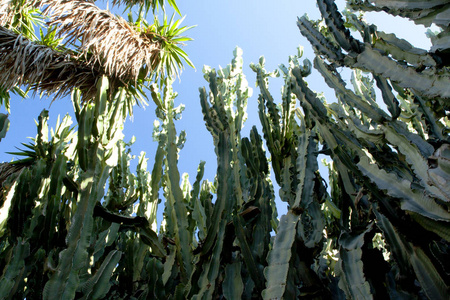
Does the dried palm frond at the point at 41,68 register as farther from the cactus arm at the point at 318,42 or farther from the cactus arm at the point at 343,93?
the cactus arm at the point at 343,93

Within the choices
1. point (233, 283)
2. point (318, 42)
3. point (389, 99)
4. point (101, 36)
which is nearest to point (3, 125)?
point (233, 283)

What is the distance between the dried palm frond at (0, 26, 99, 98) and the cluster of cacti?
1.99 meters

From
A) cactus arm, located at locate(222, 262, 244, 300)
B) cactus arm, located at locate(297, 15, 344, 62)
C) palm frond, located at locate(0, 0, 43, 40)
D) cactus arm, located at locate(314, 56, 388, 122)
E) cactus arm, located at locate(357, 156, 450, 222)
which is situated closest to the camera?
cactus arm, located at locate(357, 156, 450, 222)

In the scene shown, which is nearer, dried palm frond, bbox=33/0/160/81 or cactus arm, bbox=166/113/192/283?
cactus arm, bbox=166/113/192/283

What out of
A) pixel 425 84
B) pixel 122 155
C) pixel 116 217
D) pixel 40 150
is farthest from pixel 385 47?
pixel 40 150

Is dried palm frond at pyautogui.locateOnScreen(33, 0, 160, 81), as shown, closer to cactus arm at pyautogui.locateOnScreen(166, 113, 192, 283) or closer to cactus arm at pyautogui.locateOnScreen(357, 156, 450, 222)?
cactus arm at pyautogui.locateOnScreen(166, 113, 192, 283)

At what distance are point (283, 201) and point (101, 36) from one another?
11.1 feet

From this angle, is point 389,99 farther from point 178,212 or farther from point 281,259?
point 178,212

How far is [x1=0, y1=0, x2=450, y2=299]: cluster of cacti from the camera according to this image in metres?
1.16

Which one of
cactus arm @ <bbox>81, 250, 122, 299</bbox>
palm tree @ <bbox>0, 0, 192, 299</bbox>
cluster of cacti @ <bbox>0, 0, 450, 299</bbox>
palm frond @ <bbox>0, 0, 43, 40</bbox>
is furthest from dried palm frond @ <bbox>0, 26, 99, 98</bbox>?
cactus arm @ <bbox>81, 250, 122, 299</bbox>

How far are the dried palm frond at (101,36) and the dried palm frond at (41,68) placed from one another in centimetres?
18

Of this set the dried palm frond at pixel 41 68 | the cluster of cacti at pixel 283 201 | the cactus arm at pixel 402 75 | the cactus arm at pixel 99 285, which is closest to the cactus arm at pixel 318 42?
the cluster of cacti at pixel 283 201

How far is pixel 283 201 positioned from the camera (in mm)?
1649

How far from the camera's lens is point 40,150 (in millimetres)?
2564
